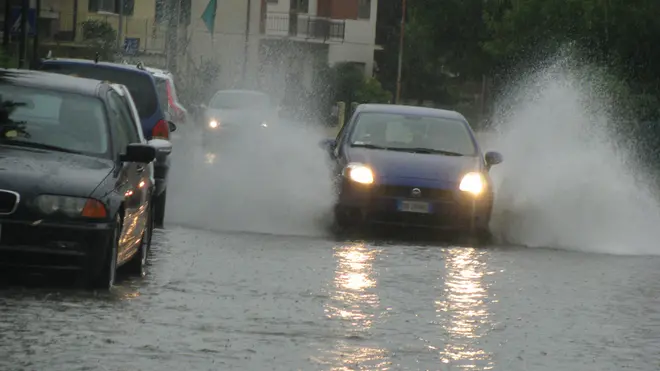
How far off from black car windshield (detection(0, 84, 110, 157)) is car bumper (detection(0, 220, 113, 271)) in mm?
1148

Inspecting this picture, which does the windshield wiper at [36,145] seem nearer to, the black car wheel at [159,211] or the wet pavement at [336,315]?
the wet pavement at [336,315]

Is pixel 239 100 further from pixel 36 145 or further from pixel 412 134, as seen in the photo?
pixel 36 145

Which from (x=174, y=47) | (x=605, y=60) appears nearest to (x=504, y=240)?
(x=605, y=60)

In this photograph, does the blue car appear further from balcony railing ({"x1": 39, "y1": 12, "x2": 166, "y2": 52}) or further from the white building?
the white building

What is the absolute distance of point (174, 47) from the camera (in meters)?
71.6

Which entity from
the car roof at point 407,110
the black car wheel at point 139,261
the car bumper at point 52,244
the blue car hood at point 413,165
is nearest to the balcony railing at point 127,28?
the car roof at point 407,110

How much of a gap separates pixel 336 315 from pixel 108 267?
1.57 metres

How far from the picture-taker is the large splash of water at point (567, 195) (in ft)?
68.5

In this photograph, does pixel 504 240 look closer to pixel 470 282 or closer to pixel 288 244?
pixel 288 244

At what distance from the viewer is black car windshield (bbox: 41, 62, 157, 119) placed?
19438 millimetres

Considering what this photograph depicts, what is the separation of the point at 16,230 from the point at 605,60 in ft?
106

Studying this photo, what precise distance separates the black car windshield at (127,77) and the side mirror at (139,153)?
6342 millimetres

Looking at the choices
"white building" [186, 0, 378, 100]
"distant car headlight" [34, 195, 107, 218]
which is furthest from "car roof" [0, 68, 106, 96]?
"white building" [186, 0, 378, 100]

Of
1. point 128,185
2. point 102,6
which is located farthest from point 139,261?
point 102,6
